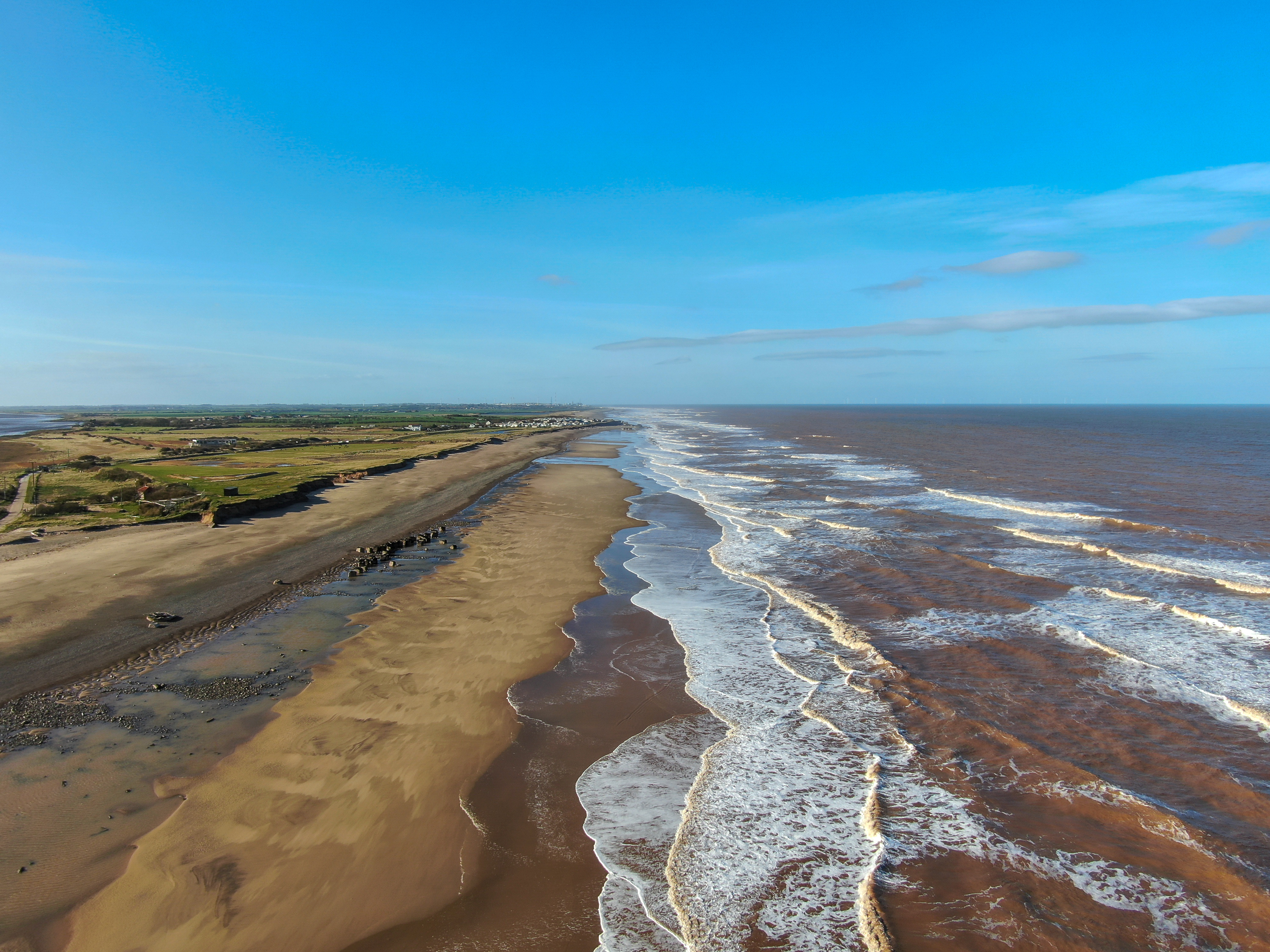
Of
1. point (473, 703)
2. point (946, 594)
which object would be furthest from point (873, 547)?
point (473, 703)

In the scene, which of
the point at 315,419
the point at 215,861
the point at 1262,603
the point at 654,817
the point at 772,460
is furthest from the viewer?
the point at 315,419

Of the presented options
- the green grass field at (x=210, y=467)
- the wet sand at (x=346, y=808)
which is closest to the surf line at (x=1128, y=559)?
the wet sand at (x=346, y=808)

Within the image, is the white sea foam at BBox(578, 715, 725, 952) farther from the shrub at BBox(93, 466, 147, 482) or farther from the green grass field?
the shrub at BBox(93, 466, 147, 482)

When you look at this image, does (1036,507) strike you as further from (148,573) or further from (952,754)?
(148,573)

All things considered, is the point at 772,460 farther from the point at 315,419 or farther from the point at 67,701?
the point at 315,419

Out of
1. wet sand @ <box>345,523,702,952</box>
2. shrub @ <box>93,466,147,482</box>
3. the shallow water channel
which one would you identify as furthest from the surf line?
shrub @ <box>93,466,147,482</box>

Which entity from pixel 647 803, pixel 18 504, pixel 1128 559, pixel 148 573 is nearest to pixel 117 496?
pixel 18 504

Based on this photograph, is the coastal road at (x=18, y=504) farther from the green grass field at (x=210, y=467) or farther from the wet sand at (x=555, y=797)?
the wet sand at (x=555, y=797)

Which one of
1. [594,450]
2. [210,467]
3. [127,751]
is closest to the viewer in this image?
[127,751]
